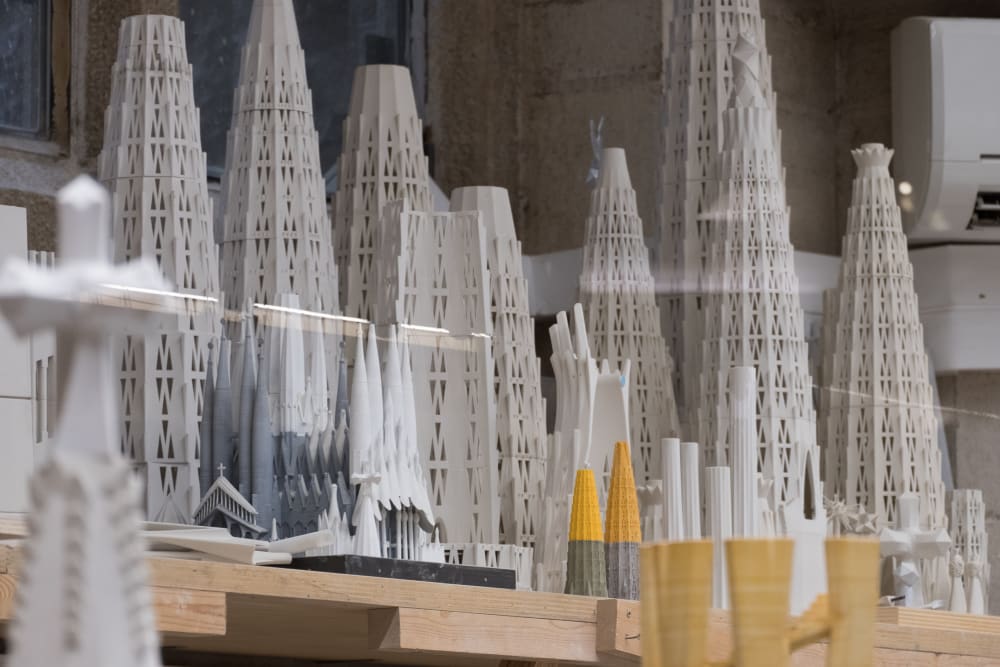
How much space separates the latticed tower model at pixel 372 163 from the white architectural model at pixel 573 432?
31 centimetres

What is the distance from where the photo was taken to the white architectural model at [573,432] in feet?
8.09

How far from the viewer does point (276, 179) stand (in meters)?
2.42

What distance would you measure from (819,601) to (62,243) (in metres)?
0.49

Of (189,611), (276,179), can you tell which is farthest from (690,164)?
(189,611)

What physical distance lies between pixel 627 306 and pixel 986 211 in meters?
0.86

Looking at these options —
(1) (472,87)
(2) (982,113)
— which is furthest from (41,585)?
(2) (982,113)

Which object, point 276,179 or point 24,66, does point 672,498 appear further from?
point 24,66

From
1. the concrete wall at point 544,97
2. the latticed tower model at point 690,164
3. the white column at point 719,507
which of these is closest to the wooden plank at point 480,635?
the white column at point 719,507

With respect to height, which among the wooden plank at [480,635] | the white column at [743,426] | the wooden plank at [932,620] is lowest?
the wooden plank at [932,620]

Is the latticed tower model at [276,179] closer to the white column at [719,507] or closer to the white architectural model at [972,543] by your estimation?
the white column at [719,507]

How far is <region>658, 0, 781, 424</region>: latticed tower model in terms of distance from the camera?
9.59 ft

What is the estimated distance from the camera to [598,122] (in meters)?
2.89

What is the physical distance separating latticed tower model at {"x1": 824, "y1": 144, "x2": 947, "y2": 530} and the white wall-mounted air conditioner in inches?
5.0

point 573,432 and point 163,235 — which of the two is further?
point 573,432
